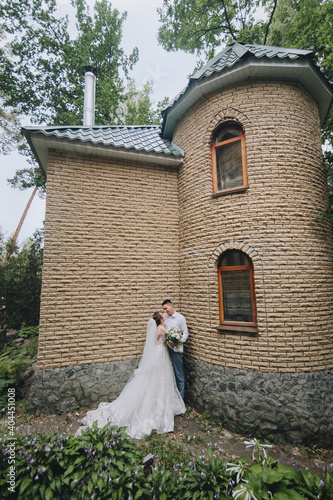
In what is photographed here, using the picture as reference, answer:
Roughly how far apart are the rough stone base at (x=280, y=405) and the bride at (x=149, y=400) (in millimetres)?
1114

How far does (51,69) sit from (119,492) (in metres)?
17.5

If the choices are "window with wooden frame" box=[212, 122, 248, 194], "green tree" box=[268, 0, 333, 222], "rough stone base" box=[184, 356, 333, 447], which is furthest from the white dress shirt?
"green tree" box=[268, 0, 333, 222]

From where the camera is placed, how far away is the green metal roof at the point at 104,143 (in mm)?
5051

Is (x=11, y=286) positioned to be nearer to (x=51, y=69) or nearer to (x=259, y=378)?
(x=259, y=378)

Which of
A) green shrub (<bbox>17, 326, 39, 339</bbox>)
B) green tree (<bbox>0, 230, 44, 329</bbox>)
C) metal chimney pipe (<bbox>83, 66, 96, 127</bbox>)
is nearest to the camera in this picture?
metal chimney pipe (<bbox>83, 66, 96, 127</bbox>)

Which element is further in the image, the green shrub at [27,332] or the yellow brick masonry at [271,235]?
the green shrub at [27,332]

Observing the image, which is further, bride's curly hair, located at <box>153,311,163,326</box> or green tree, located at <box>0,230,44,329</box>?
green tree, located at <box>0,230,44,329</box>

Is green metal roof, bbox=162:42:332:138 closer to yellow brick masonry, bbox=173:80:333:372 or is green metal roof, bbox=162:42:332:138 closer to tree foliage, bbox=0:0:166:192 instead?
yellow brick masonry, bbox=173:80:333:372

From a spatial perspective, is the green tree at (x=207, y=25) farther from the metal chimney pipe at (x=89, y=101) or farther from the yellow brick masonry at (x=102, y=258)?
the yellow brick masonry at (x=102, y=258)

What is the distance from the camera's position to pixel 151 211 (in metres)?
5.98

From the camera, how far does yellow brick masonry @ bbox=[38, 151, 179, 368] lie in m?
4.94

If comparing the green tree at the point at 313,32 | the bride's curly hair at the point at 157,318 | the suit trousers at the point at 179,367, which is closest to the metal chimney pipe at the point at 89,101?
the green tree at the point at 313,32

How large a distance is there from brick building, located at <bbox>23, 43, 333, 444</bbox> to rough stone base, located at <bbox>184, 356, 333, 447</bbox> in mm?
22

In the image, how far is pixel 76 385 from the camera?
15.9 feet
